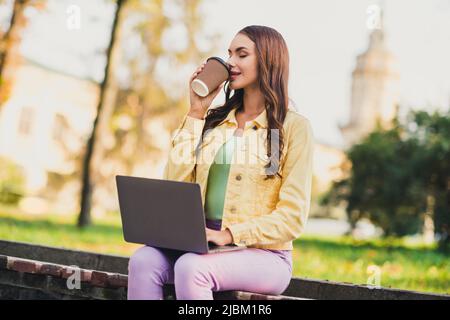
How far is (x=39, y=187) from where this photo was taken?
3781 cm

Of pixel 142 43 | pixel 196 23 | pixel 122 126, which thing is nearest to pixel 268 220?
pixel 196 23

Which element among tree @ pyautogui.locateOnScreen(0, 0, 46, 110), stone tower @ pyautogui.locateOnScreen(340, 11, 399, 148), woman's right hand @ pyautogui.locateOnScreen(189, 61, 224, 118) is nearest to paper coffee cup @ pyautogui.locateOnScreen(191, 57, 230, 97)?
woman's right hand @ pyautogui.locateOnScreen(189, 61, 224, 118)

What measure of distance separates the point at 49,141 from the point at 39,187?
2.68 metres

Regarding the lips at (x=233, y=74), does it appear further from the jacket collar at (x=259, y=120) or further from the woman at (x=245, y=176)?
the jacket collar at (x=259, y=120)

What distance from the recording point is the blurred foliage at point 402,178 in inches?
503

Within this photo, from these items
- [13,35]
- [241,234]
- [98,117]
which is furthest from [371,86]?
[241,234]

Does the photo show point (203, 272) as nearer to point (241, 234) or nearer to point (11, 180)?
point (241, 234)

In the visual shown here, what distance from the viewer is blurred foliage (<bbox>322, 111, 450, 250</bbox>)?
1277 centimetres

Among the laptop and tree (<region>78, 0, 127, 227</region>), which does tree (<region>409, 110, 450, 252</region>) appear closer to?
tree (<region>78, 0, 127, 227</region>)

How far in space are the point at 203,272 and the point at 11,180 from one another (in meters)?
28.0

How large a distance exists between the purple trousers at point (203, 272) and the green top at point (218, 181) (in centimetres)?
26

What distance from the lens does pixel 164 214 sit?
2.62 metres

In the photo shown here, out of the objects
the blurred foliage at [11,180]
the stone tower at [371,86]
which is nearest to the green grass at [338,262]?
the blurred foliage at [11,180]

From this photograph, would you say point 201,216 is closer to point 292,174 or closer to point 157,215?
point 157,215
